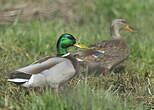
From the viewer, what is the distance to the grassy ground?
17.3 ft

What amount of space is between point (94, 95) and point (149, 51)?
12.0ft

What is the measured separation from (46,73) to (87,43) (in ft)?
9.23

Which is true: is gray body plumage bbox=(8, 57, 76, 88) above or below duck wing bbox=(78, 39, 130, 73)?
below

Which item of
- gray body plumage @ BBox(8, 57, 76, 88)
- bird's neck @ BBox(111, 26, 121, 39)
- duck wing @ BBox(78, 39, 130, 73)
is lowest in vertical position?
gray body plumage @ BBox(8, 57, 76, 88)

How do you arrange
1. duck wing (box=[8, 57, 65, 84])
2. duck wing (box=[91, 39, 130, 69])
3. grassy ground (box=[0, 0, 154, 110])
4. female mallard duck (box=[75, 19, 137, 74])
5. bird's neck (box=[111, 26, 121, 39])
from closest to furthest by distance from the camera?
1. grassy ground (box=[0, 0, 154, 110])
2. duck wing (box=[8, 57, 65, 84])
3. female mallard duck (box=[75, 19, 137, 74])
4. duck wing (box=[91, 39, 130, 69])
5. bird's neck (box=[111, 26, 121, 39])

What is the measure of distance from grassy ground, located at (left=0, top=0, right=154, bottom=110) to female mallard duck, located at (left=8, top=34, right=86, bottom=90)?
0.37 ft

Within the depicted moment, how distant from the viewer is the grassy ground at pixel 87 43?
17.3 ft

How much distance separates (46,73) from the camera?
6246 millimetres

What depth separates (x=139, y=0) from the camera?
11.8 m

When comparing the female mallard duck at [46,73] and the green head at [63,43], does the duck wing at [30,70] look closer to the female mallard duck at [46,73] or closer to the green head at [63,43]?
the female mallard duck at [46,73]

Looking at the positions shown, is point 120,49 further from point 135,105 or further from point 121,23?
point 135,105

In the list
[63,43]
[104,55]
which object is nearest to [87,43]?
[104,55]

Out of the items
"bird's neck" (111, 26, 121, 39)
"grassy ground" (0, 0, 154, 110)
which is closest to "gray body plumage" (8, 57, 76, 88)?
"grassy ground" (0, 0, 154, 110)

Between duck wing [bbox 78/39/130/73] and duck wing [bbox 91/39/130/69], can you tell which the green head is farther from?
duck wing [bbox 91/39/130/69]
